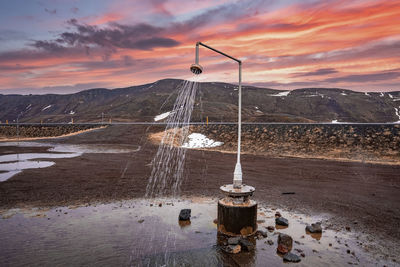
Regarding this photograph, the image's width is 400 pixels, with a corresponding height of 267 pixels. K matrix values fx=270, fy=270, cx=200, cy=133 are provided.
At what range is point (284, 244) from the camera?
7.44 m

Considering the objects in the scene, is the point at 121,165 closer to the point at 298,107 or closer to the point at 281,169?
the point at 281,169

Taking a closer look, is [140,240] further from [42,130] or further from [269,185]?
[42,130]

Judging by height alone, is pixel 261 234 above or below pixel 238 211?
below

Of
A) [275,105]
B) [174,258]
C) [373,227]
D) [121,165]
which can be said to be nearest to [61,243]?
[174,258]

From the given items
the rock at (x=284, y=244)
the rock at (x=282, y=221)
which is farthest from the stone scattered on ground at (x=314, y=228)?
the rock at (x=284, y=244)

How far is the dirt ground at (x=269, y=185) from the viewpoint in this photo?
398 inches

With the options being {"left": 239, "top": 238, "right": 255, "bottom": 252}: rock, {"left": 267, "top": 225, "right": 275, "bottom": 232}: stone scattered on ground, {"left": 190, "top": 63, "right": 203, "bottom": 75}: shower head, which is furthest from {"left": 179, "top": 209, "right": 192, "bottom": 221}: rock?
{"left": 190, "top": 63, "right": 203, "bottom": 75}: shower head

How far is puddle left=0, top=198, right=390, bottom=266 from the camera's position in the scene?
6902 millimetres

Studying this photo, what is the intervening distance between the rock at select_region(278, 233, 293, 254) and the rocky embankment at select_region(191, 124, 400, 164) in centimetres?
1752

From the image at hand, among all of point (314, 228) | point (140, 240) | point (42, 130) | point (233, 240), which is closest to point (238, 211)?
point (233, 240)

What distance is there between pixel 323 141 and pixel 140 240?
23.6m

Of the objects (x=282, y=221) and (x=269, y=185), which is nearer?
(x=282, y=221)

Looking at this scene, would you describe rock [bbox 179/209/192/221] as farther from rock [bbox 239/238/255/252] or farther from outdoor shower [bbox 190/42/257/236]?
rock [bbox 239/238/255/252]

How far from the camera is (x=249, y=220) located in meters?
8.17
